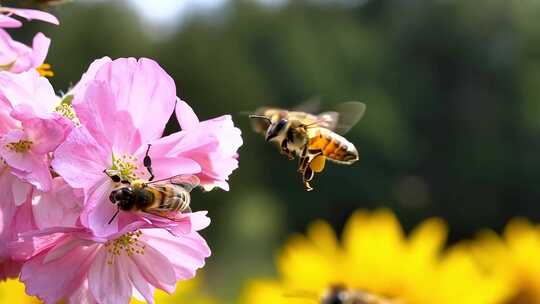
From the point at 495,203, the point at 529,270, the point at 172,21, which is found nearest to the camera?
the point at 529,270

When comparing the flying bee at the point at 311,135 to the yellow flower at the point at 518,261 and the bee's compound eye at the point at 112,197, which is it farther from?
the yellow flower at the point at 518,261

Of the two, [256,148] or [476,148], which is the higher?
[476,148]

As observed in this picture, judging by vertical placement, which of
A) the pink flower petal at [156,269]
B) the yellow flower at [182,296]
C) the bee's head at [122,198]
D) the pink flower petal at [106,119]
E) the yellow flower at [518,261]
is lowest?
the yellow flower at [182,296]

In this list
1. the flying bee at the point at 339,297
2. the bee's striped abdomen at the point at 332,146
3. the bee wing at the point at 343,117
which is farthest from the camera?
the flying bee at the point at 339,297

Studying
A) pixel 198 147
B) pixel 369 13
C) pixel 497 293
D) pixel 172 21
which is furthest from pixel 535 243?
pixel 369 13

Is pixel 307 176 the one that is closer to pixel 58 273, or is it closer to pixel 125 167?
pixel 125 167

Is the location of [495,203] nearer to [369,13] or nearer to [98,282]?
[369,13]

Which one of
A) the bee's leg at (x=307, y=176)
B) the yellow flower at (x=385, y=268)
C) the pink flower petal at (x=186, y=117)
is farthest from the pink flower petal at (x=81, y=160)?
the yellow flower at (x=385, y=268)
